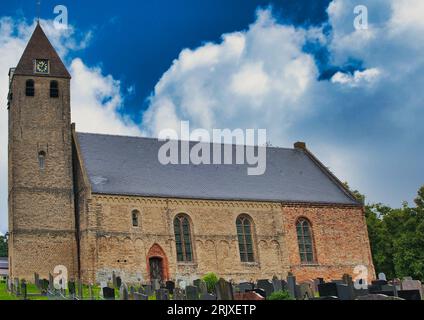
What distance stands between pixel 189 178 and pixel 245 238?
5.53 metres

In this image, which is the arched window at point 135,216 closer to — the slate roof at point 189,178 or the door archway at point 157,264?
the slate roof at point 189,178

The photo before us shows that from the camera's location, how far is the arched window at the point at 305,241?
44.1 m

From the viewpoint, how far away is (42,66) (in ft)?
138

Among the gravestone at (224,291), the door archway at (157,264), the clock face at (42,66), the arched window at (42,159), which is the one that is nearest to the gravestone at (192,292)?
the gravestone at (224,291)

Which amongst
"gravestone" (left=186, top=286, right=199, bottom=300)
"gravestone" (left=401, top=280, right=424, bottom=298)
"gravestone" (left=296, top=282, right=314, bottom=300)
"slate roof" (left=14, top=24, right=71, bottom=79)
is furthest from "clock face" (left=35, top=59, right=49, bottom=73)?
"gravestone" (left=401, top=280, right=424, bottom=298)

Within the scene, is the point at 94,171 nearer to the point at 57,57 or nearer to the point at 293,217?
the point at 57,57

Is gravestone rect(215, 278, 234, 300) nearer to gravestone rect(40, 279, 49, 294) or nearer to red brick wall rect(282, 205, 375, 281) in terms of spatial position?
gravestone rect(40, 279, 49, 294)

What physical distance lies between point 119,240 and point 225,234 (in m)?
7.27

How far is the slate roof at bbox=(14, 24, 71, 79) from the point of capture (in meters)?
41.4

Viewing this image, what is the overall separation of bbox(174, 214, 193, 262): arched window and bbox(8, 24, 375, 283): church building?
64mm

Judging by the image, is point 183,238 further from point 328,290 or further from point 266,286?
point 328,290

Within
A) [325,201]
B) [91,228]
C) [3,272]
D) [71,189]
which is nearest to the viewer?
[91,228]

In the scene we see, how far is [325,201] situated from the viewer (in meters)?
46.2
